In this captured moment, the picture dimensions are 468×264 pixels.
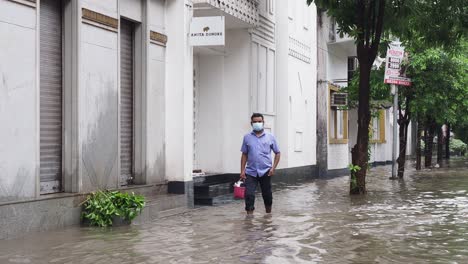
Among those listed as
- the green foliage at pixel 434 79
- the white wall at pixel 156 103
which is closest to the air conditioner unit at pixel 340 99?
the green foliage at pixel 434 79

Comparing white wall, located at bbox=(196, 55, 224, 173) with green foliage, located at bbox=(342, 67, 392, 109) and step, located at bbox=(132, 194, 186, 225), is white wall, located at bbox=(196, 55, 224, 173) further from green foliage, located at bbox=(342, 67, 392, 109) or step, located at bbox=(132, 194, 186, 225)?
green foliage, located at bbox=(342, 67, 392, 109)

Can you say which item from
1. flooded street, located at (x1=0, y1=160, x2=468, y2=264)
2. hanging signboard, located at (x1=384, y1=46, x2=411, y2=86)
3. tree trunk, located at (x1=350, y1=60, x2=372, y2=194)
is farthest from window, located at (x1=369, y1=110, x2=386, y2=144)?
flooded street, located at (x1=0, y1=160, x2=468, y2=264)

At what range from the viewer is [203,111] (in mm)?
18516

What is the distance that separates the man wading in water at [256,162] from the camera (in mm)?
12539

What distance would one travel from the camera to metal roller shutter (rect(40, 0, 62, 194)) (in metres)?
10.5

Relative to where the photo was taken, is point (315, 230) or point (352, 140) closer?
point (315, 230)

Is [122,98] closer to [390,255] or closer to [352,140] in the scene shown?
[390,255]

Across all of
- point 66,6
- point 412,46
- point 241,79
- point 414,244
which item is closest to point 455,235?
point 414,244

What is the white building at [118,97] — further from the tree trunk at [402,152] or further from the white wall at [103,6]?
the tree trunk at [402,152]

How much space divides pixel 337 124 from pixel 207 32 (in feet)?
49.6

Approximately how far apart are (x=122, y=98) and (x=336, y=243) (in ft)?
17.8

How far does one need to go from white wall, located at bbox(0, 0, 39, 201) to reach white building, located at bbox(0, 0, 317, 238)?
0.02 meters

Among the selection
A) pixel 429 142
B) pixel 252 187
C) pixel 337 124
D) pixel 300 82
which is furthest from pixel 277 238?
pixel 429 142

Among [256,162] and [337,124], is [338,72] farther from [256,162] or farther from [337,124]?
[256,162]
